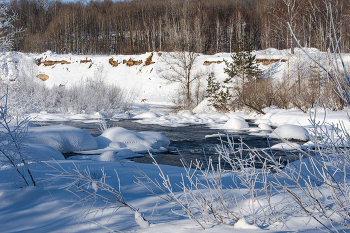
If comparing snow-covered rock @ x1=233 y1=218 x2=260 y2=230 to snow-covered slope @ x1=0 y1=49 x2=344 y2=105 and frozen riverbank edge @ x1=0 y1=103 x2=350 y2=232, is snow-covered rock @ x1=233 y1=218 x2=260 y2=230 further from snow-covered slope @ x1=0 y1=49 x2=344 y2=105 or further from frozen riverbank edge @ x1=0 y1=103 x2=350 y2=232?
snow-covered slope @ x1=0 y1=49 x2=344 y2=105

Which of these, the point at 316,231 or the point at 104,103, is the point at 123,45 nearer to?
the point at 104,103

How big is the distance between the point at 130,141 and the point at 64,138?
164 centimetres

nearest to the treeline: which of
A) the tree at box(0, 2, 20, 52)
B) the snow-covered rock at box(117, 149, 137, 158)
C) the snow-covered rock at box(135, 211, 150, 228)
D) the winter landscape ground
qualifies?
the tree at box(0, 2, 20, 52)

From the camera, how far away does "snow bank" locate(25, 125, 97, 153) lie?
18.7 feet

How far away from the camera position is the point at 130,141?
22.2ft

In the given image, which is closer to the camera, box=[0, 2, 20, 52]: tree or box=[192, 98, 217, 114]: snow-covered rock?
box=[0, 2, 20, 52]: tree

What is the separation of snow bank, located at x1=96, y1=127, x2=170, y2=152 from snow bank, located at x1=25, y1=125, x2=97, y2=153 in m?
0.37

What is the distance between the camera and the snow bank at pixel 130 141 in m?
6.55

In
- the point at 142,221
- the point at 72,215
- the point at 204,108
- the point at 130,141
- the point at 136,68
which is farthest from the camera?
the point at 136,68

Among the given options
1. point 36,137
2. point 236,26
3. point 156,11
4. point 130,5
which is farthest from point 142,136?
point 130,5

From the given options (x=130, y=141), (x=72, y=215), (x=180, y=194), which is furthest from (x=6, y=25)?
(x=180, y=194)

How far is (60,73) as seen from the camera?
34219mm

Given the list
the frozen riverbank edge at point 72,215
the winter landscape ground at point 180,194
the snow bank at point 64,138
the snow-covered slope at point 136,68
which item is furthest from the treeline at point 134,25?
the frozen riverbank edge at point 72,215

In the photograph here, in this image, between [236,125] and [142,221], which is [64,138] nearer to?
[142,221]
